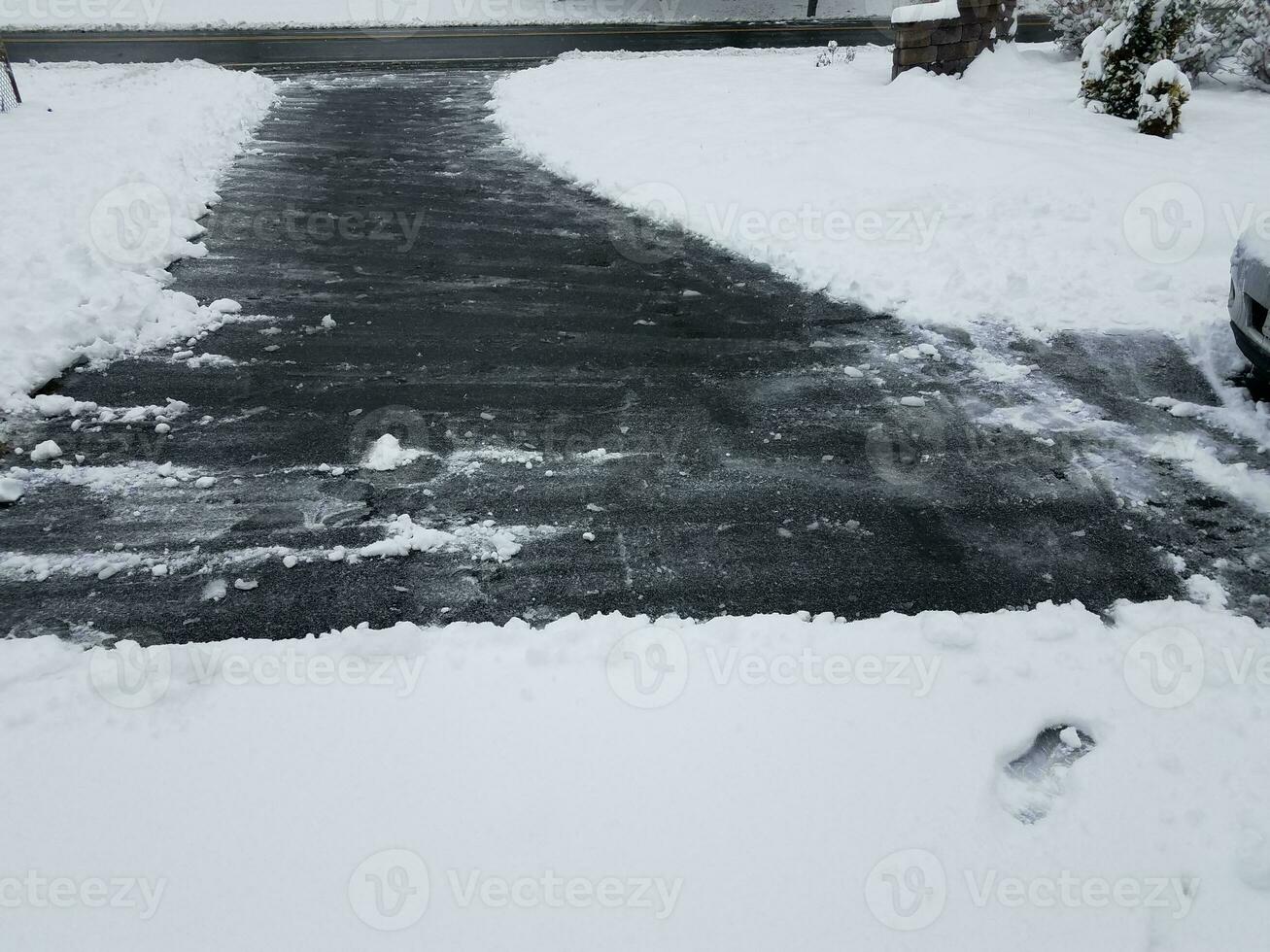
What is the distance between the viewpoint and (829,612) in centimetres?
334

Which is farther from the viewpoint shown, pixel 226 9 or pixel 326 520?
pixel 226 9

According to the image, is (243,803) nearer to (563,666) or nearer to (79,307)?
(563,666)

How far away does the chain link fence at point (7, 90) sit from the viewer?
11250 mm

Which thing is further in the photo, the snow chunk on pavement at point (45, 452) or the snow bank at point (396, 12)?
the snow bank at point (396, 12)

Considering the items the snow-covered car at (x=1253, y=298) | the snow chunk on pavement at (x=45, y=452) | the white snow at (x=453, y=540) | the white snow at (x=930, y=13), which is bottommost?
the white snow at (x=453, y=540)

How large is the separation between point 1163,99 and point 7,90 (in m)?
15.2

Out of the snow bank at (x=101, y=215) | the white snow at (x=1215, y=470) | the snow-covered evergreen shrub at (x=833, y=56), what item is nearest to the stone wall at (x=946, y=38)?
the snow-covered evergreen shrub at (x=833, y=56)

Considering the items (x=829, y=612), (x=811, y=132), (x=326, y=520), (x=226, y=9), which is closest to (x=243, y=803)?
(x=326, y=520)

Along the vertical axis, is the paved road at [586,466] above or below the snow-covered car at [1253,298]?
below

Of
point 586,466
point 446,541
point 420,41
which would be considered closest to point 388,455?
point 446,541

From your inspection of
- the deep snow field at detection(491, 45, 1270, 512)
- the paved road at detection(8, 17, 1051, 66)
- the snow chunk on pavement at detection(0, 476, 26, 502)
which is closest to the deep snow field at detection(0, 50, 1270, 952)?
the snow chunk on pavement at detection(0, 476, 26, 502)

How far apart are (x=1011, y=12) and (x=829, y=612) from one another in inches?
522

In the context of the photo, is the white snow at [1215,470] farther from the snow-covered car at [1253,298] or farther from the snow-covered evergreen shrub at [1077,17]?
the snow-covered evergreen shrub at [1077,17]

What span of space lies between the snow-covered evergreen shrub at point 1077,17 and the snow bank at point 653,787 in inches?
473
